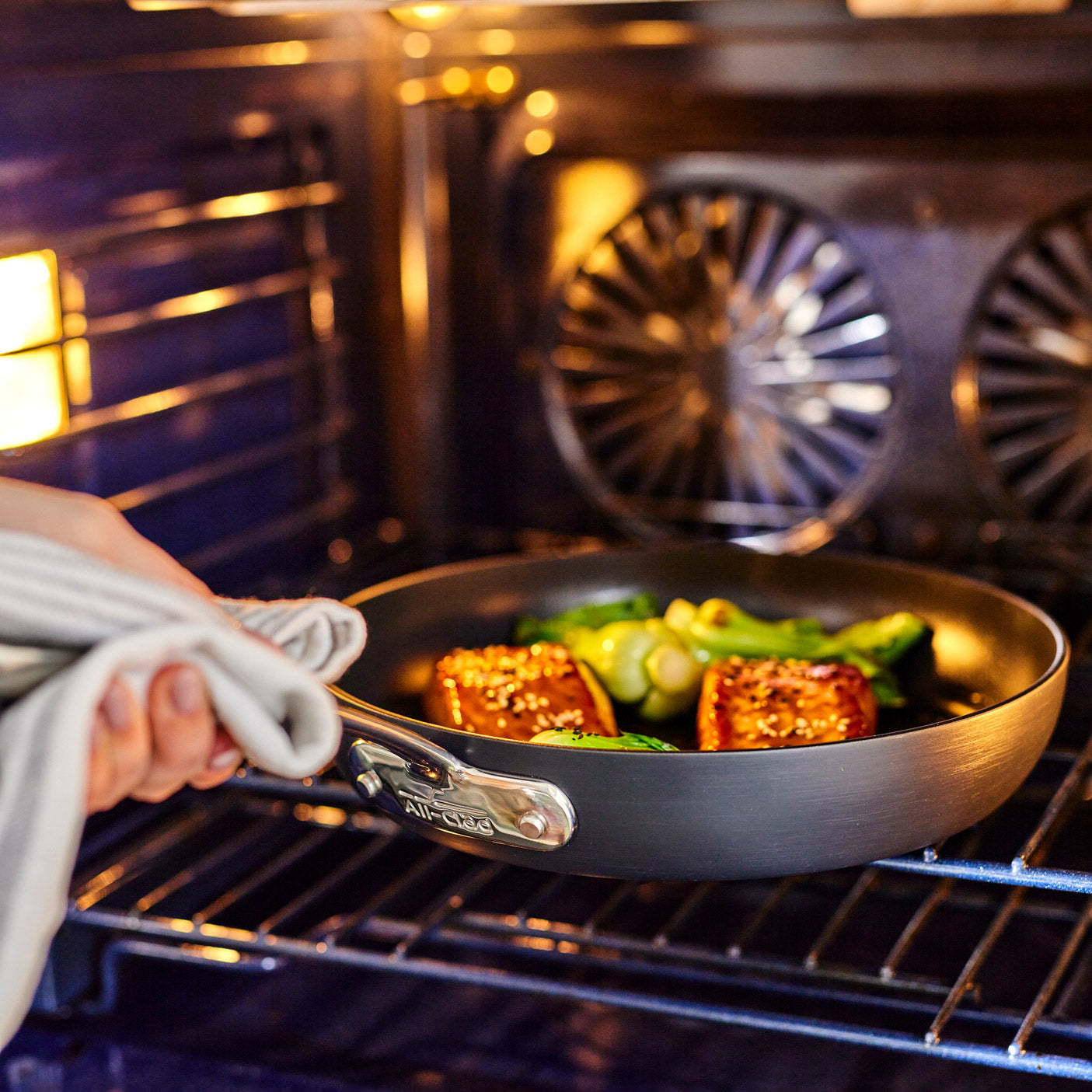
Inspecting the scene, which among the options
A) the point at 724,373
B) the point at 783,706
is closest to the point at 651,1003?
the point at 783,706

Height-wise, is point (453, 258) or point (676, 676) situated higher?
point (453, 258)

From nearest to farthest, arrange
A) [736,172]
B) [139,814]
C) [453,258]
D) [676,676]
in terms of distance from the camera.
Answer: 1. [676,676]
2. [139,814]
3. [736,172]
4. [453,258]

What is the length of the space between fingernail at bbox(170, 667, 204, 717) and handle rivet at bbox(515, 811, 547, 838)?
26 centimetres

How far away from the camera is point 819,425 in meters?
1.52

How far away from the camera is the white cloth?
686mm

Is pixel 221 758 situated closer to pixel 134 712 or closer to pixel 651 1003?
pixel 134 712

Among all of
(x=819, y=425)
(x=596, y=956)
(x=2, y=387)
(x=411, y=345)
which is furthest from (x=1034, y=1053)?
(x=411, y=345)

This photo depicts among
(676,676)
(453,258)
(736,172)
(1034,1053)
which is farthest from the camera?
(453,258)

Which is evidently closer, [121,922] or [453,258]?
[121,922]

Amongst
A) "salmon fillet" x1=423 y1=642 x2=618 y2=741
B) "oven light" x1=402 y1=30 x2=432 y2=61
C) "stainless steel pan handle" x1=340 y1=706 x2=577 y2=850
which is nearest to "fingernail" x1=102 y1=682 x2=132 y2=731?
"stainless steel pan handle" x1=340 y1=706 x2=577 y2=850

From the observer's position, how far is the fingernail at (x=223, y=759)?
0.81 m

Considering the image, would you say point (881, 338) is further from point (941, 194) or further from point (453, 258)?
point (453, 258)

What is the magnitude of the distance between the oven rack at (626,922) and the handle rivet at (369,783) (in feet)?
0.40

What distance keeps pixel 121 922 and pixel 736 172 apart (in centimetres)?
94
